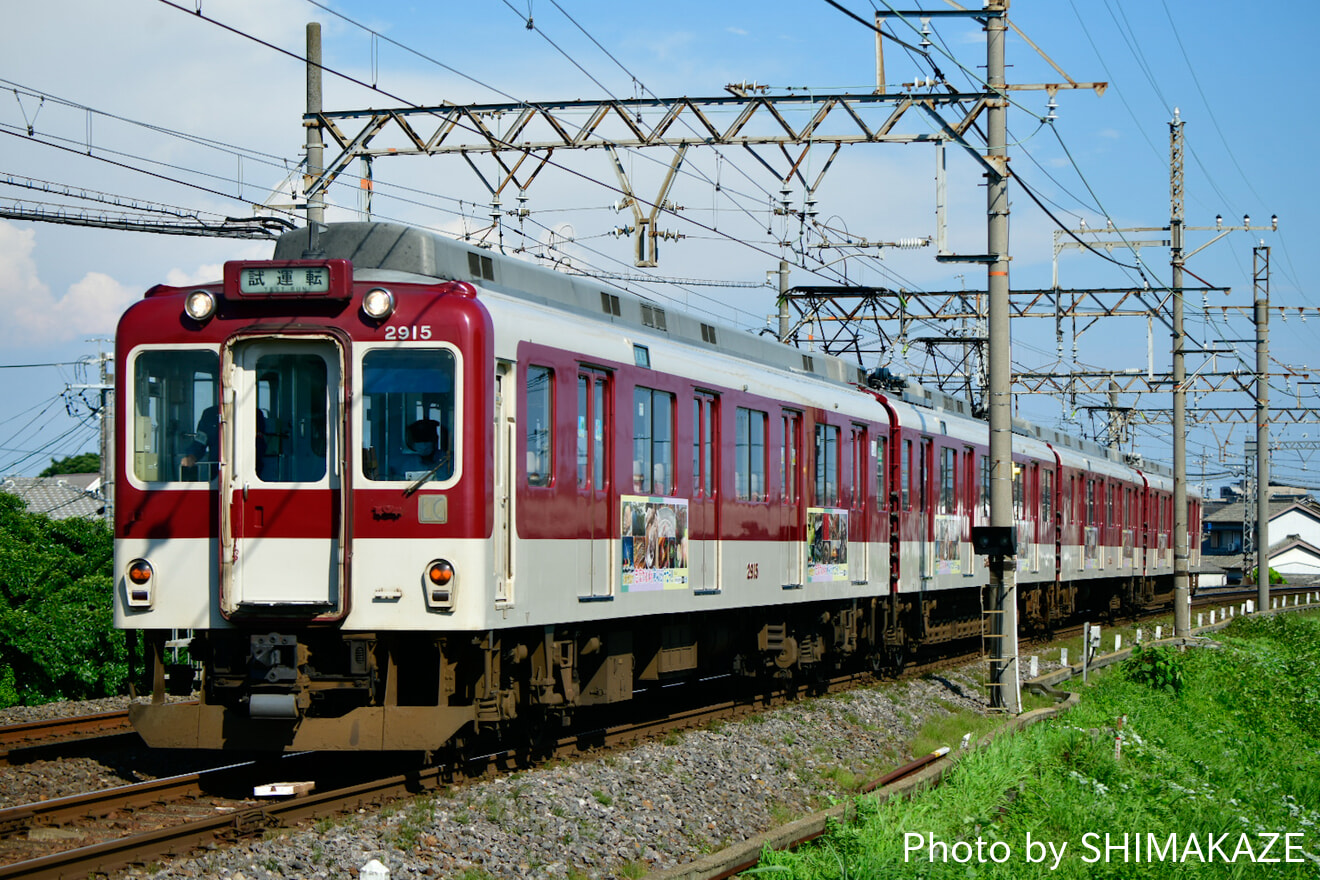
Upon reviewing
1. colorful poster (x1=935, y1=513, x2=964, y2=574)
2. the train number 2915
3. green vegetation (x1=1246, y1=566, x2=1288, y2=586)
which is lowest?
green vegetation (x1=1246, y1=566, x2=1288, y2=586)

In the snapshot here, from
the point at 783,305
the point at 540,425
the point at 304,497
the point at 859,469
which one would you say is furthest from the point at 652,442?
the point at 783,305

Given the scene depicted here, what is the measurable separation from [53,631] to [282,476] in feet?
27.1

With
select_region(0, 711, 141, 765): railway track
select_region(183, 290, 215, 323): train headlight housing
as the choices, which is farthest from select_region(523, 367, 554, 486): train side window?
select_region(0, 711, 141, 765): railway track

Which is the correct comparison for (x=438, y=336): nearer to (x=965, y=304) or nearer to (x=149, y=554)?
(x=149, y=554)

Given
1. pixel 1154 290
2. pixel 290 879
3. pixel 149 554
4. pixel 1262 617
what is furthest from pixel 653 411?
pixel 1262 617

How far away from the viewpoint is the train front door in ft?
32.7

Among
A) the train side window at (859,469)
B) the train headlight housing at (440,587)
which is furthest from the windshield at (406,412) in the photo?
the train side window at (859,469)

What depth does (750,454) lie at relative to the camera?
15.1 metres

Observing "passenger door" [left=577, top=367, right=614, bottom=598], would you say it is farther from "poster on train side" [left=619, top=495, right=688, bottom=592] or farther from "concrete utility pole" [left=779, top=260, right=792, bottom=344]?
"concrete utility pole" [left=779, top=260, right=792, bottom=344]

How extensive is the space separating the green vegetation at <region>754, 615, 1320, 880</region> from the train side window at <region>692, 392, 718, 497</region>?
3.52 m

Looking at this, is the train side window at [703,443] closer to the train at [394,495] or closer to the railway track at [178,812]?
the train at [394,495]

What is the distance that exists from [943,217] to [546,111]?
4615 mm

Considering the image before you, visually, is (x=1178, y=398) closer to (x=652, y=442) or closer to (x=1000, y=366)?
(x=1000, y=366)

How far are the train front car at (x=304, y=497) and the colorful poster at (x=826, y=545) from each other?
7.33m
